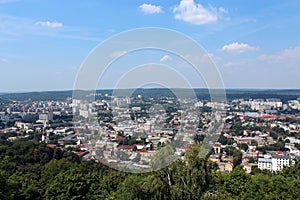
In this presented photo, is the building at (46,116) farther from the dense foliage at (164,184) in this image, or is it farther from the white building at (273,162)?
the white building at (273,162)

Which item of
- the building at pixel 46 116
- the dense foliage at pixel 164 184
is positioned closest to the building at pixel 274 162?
the dense foliage at pixel 164 184

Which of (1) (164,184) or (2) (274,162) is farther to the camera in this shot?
(2) (274,162)

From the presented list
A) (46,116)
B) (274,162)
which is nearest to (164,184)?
(274,162)

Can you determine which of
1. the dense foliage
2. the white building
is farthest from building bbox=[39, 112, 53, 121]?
the white building

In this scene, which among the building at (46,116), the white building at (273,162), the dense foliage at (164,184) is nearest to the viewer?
the dense foliage at (164,184)

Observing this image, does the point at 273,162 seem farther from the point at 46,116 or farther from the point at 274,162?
the point at 46,116

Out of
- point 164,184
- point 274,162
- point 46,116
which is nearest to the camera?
point 164,184

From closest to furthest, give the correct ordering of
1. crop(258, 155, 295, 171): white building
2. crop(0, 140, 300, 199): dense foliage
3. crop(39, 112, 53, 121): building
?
crop(0, 140, 300, 199): dense foliage < crop(258, 155, 295, 171): white building < crop(39, 112, 53, 121): building

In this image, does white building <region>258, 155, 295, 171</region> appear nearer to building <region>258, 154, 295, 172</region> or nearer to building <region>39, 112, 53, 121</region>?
building <region>258, 154, 295, 172</region>
